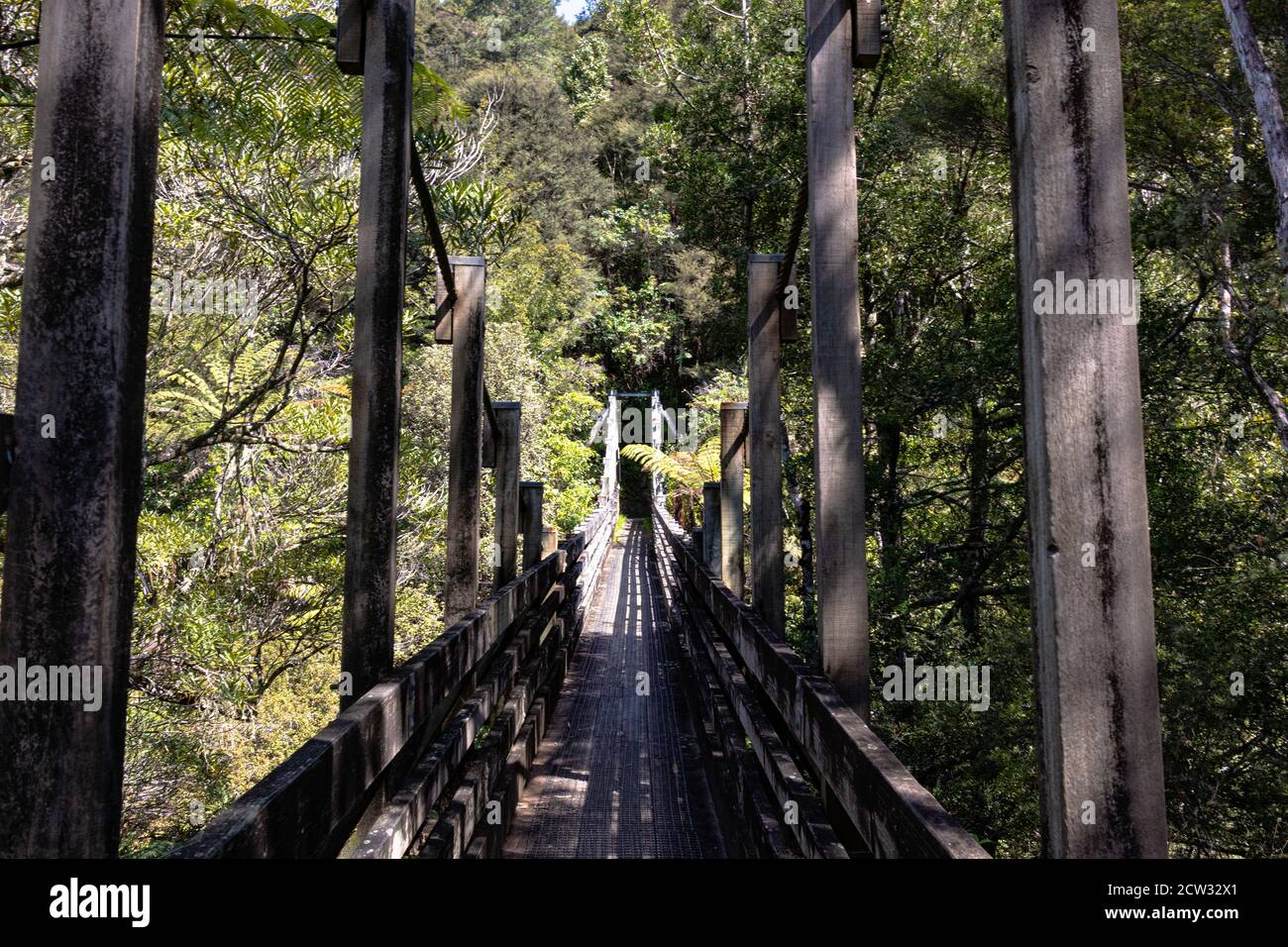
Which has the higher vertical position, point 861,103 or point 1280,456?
point 861,103

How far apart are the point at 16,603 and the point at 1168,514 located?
6536mm

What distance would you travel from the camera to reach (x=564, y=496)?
1797cm

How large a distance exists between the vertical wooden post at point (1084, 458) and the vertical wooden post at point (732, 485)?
422cm

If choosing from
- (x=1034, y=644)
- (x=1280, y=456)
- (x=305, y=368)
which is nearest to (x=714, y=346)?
(x=305, y=368)

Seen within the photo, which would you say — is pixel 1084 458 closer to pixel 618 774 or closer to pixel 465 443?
pixel 465 443

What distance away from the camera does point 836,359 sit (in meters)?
2.38

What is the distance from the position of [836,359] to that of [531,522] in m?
3.96

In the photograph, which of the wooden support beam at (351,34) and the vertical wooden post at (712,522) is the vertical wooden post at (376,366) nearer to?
the wooden support beam at (351,34)

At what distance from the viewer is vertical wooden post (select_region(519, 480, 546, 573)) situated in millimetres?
6012

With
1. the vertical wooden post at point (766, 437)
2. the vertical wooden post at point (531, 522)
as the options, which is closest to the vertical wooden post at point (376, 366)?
the vertical wooden post at point (766, 437)

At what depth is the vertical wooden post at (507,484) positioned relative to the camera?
4.93m
